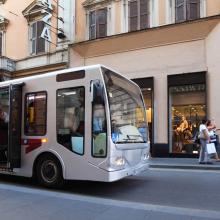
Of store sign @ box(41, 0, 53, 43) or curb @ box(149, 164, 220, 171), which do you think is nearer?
curb @ box(149, 164, 220, 171)

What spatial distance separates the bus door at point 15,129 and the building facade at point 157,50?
967cm

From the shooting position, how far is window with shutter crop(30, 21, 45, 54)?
24.0 metres

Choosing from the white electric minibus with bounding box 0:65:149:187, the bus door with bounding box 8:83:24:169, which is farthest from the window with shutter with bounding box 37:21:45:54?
the bus door with bounding box 8:83:24:169

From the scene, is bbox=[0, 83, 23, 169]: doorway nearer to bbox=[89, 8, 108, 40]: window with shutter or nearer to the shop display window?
the shop display window

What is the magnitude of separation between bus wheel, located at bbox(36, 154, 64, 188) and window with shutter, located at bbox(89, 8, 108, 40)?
12.4 metres

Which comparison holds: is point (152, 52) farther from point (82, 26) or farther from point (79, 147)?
point (79, 147)

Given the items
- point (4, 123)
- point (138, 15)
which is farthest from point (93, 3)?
point (4, 123)

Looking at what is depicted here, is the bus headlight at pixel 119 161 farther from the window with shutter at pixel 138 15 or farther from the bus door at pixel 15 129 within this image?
the window with shutter at pixel 138 15

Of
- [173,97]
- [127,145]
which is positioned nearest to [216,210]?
[127,145]

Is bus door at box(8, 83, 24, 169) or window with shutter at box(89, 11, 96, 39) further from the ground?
window with shutter at box(89, 11, 96, 39)

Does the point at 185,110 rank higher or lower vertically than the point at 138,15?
lower

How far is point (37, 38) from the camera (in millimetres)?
24203

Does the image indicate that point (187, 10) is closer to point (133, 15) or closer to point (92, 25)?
point (133, 15)

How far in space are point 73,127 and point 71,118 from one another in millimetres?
226
